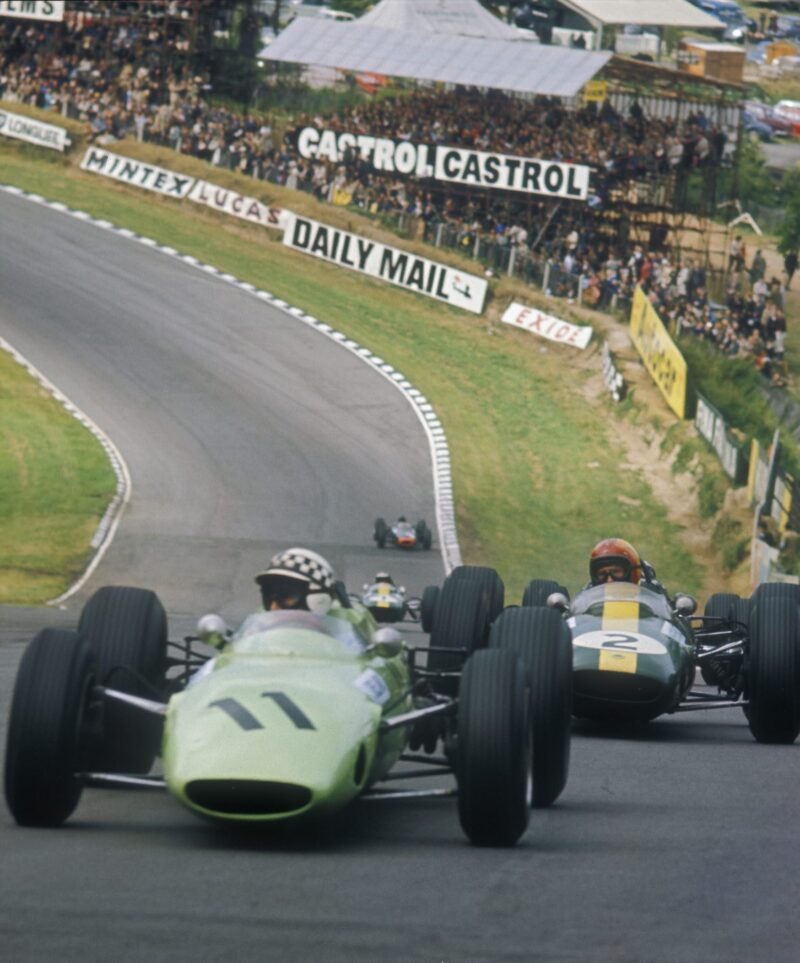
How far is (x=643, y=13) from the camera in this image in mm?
52312

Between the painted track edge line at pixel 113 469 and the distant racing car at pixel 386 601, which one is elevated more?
the distant racing car at pixel 386 601

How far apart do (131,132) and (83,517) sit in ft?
79.5

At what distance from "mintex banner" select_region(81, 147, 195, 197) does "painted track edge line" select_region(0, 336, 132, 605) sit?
1160 cm

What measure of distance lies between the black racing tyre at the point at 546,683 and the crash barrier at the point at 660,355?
27122mm

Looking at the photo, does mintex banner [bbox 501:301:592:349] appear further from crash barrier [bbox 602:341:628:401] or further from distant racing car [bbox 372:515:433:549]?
distant racing car [bbox 372:515:433:549]

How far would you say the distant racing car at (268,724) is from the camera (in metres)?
6.98

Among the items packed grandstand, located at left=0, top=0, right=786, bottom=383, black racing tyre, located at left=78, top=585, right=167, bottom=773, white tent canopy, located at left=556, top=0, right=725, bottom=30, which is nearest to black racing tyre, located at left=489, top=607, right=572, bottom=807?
black racing tyre, located at left=78, top=585, right=167, bottom=773

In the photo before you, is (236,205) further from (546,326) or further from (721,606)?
(721,606)

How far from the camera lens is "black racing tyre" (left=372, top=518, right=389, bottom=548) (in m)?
29.3

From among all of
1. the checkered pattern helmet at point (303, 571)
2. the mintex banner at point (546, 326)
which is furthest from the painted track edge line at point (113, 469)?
the checkered pattern helmet at point (303, 571)

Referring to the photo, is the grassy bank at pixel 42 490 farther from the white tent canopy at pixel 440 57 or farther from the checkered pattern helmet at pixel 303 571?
the checkered pattern helmet at pixel 303 571

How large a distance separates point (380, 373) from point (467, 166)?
8.03 meters

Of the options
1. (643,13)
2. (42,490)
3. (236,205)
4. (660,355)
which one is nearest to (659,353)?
(660,355)

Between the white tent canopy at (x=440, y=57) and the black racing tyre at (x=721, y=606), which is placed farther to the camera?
the white tent canopy at (x=440, y=57)
